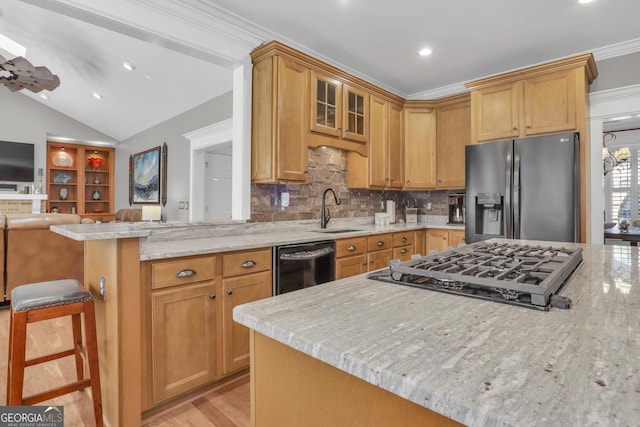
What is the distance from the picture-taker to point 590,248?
1.88 meters

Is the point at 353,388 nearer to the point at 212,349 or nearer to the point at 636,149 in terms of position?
the point at 212,349

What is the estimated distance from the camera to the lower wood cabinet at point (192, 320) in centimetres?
183

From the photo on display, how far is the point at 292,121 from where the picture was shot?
3031 millimetres

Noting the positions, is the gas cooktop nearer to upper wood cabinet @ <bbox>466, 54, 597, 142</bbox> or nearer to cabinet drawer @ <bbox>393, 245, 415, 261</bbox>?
cabinet drawer @ <bbox>393, 245, 415, 261</bbox>

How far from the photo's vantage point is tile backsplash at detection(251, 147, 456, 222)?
3.26 meters

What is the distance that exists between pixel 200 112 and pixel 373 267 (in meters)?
3.80

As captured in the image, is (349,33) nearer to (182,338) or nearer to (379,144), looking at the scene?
(379,144)

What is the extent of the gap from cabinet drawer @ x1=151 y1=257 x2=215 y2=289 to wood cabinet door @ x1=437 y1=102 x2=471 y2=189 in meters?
3.24

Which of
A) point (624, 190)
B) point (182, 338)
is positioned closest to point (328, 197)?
point (182, 338)

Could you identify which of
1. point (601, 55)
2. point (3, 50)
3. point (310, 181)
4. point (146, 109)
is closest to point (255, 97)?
point (310, 181)

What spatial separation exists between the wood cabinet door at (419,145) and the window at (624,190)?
15.1 feet

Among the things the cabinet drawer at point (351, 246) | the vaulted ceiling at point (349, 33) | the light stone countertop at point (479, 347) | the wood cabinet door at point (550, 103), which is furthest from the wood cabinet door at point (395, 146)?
the light stone countertop at point (479, 347)

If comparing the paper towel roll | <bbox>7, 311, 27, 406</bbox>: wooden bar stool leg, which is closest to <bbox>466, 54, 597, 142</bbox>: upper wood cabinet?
the paper towel roll

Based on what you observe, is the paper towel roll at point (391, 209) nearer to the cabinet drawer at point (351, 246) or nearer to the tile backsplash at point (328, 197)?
the tile backsplash at point (328, 197)
